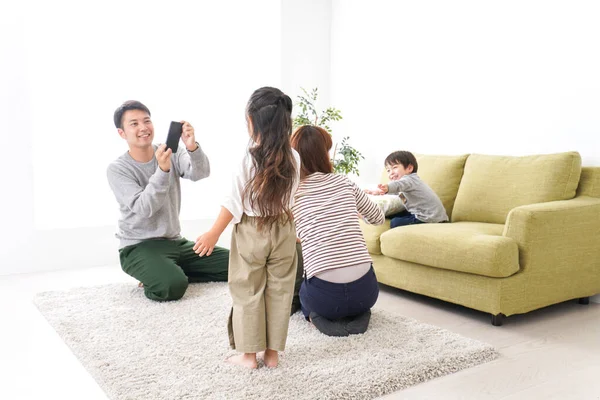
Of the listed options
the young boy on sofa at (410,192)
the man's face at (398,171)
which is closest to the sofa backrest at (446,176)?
the young boy on sofa at (410,192)

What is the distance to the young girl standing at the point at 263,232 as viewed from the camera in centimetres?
217

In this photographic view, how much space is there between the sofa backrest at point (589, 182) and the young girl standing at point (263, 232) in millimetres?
1884

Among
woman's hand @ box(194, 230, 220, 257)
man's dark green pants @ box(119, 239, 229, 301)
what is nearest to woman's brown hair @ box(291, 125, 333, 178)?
woman's hand @ box(194, 230, 220, 257)

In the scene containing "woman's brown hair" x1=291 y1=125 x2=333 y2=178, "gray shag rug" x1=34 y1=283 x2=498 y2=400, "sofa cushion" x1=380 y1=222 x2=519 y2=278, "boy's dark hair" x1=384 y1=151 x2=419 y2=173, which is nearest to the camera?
"gray shag rug" x1=34 y1=283 x2=498 y2=400

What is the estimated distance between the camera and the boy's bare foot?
2.27 m

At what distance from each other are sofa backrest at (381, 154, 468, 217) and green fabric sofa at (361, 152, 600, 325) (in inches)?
2.9

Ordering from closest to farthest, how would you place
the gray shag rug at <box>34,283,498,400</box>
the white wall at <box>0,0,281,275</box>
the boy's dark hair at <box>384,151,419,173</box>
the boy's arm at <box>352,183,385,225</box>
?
the gray shag rug at <box>34,283,498,400</box> < the boy's arm at <box>352,183,385,225</box> < the boy's dark hair at <box>384,151,419,173</box> < the white wall at <box>0,0,281,275</box>

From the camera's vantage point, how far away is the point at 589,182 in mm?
3283

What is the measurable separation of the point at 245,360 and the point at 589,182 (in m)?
2.20

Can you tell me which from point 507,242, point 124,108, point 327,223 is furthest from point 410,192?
point 124,108

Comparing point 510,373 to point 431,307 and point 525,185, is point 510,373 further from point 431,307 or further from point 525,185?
point 525,185

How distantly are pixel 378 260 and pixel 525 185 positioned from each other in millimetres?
944

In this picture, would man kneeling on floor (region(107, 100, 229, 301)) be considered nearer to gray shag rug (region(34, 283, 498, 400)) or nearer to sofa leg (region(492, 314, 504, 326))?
gray shag rug (region(34, 283, 498, 400))

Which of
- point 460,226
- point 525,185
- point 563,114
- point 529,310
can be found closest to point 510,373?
point 529,310
